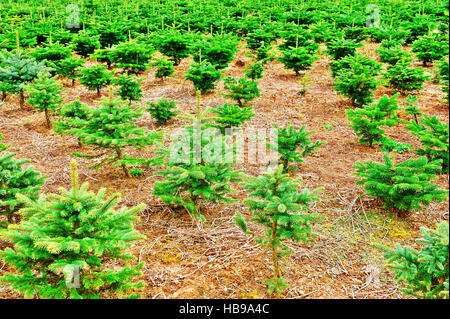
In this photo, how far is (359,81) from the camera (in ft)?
27.9

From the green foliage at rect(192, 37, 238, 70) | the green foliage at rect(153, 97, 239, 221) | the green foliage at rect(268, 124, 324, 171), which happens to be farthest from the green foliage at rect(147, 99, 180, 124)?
the green foliage at rect(153, 97, 239, 221)

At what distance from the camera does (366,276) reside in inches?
171

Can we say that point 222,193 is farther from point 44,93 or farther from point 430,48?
point 430,48

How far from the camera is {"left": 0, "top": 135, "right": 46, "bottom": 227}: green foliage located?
14.1 feet

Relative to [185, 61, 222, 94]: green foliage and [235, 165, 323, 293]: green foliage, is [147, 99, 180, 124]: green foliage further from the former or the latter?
[235, 165, 323, 293]: green foliage

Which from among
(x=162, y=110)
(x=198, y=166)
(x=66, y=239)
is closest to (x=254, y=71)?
(x=162, y=110)

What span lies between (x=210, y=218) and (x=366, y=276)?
2.37 m

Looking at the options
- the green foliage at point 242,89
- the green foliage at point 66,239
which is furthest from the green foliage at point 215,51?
the green foliage at point 66,239

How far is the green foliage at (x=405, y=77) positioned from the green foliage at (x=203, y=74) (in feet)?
15.6

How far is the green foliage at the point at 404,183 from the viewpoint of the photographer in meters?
4.83

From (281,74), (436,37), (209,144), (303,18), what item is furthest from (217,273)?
(303,18)

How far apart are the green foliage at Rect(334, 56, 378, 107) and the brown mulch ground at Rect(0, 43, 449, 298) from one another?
2.35ft
